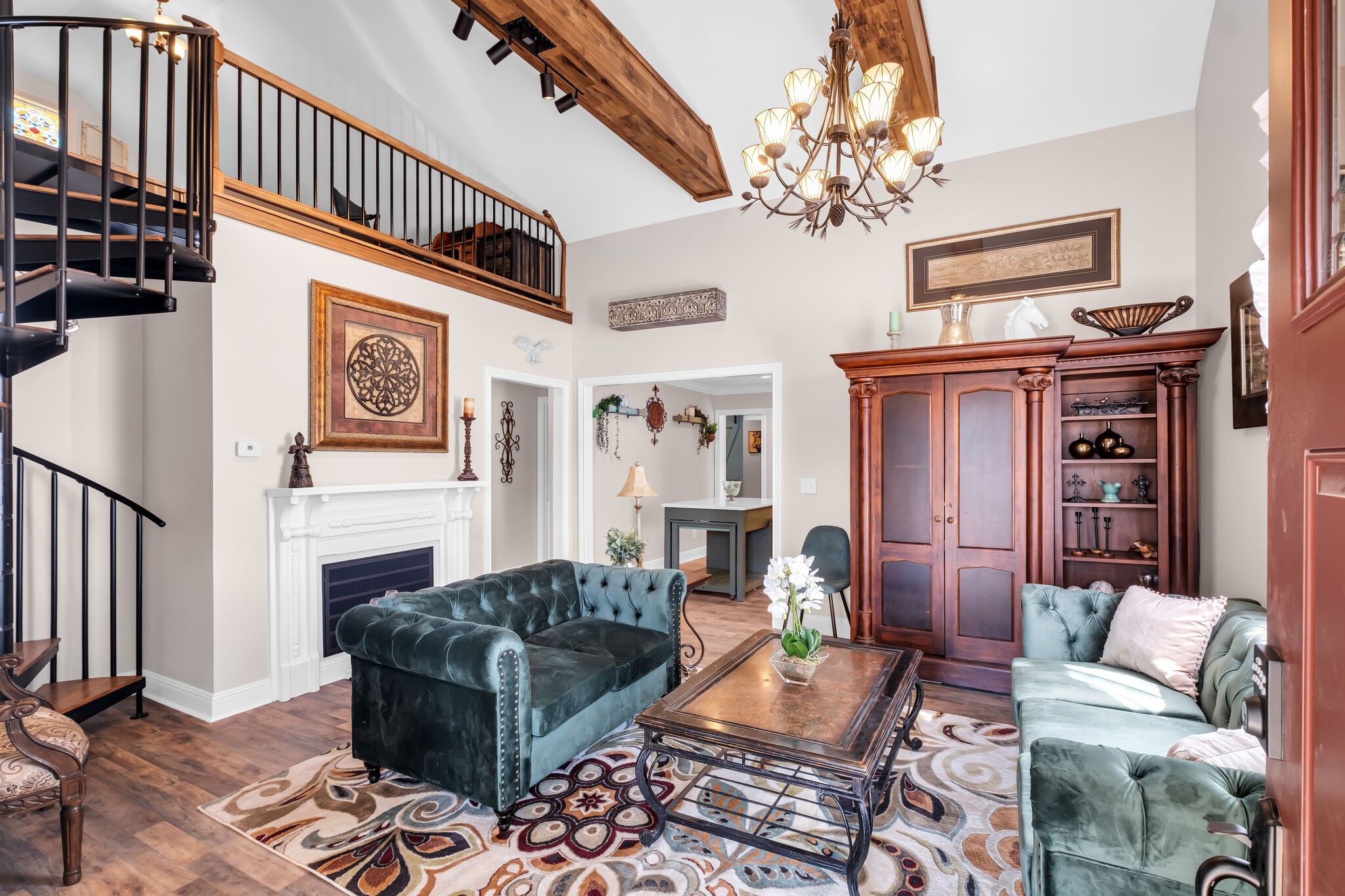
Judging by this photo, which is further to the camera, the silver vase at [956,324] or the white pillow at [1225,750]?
the silver vase at [956,324]

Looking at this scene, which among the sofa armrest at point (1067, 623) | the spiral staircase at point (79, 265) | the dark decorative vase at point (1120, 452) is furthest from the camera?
the dark decorative vase at point (1120, 452)

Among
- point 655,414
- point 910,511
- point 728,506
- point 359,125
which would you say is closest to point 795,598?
point 910,511

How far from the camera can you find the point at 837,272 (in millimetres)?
4613

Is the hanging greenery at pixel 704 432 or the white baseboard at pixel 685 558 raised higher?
the hanging greenery at pixel 704 432

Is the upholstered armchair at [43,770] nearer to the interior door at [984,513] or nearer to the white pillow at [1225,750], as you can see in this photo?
the white pillow at [1225,750]

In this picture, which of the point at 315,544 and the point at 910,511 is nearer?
the point at 315,544

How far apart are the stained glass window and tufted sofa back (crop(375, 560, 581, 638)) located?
2.13 m

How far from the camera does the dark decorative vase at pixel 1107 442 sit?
A: 3676 millimetres

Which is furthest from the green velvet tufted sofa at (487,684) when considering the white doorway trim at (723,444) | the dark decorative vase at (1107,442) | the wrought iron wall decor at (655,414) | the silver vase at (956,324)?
the white doorway trim at (723,444)

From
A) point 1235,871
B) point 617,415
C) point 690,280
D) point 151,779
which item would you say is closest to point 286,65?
point 690,280

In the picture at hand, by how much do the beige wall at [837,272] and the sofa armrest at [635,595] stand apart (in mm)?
1640

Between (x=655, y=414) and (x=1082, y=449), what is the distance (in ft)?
14.6

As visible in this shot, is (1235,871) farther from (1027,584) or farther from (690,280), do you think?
(690,280)

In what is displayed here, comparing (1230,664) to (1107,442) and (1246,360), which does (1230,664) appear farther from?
(1107,442)
